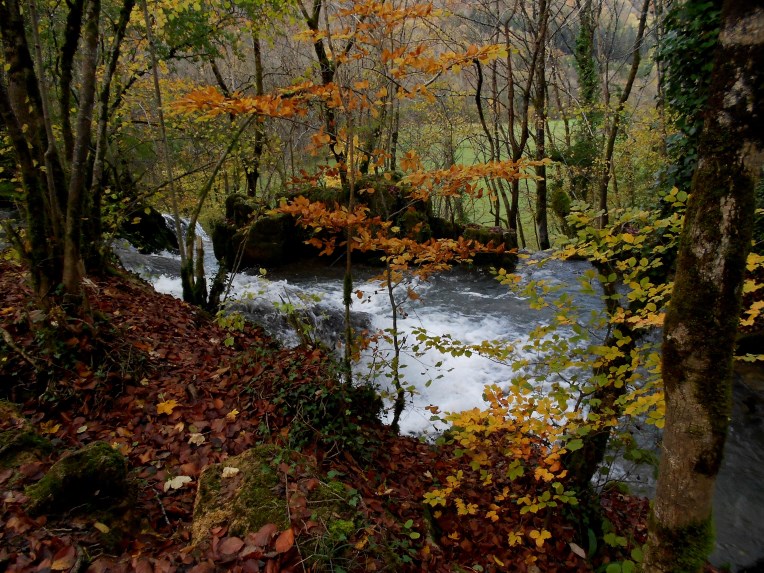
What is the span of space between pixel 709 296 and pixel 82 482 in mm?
3234

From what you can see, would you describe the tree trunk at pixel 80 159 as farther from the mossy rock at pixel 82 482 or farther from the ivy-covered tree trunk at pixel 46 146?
the mossy rock at pixel 82 482

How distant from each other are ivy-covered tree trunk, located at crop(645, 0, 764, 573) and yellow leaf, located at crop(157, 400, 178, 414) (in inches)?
141

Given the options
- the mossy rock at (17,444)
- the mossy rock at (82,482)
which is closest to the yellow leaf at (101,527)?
the mossy rock at (82,482)

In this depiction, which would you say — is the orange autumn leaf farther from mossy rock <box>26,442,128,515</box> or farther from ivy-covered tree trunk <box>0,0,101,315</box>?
ivy-covered tree trunk <box>0,0,101,315</box>

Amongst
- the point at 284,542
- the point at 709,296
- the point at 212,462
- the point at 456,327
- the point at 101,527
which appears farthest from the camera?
the point at 456,327

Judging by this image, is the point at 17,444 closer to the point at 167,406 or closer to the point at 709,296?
the point at 167,406

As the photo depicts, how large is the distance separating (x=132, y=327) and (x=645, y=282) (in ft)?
16.9

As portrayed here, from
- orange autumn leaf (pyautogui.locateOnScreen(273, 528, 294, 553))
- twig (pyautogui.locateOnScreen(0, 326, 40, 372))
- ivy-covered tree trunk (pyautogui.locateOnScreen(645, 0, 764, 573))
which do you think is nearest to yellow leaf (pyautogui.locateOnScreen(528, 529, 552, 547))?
ivy-covered tree trunk (pyautogui.locateOnScreen(645, 0, 764, 573))

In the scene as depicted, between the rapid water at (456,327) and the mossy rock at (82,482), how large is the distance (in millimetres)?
2471

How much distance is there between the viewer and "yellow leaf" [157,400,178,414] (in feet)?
11.8

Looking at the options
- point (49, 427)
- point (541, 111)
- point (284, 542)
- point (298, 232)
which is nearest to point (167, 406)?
point (49, 427)

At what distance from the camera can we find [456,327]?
898 centimetres

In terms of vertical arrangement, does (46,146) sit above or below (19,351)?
above

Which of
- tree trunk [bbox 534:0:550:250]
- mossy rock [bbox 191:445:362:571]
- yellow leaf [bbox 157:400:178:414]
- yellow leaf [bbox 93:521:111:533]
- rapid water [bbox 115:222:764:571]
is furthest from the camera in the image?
tree trunk [bbox 534:0:550:250]
